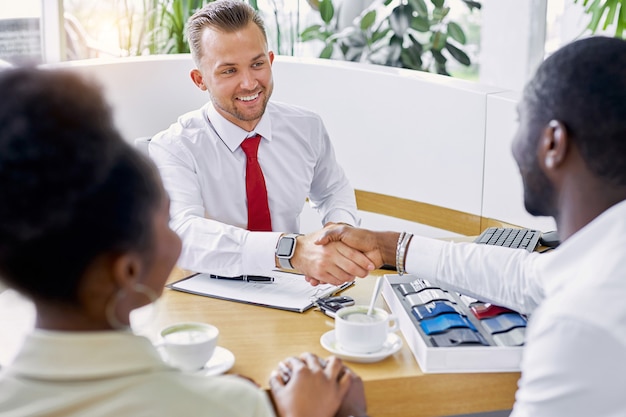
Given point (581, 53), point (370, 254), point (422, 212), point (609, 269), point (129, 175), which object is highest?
point (581, 53)

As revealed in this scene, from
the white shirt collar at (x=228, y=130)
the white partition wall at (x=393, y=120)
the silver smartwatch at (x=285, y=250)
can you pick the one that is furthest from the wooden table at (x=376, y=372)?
the white partition wall at (x=393, y=120)

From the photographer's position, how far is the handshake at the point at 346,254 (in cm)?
188

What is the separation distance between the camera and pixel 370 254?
194 cm

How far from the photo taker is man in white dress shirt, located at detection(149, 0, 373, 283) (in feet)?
7.63

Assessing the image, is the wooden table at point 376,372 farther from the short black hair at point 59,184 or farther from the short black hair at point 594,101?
the short black hair at point 59,184

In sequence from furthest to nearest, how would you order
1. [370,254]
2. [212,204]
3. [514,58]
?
1. [514,58]
2. [212,204]
3. [370,254]

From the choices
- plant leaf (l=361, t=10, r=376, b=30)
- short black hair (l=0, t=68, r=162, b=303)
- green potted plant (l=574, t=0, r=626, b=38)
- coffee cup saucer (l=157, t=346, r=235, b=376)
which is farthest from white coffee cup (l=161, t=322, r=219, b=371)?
plant leaf (l=361, t=10, r=376, b=30)

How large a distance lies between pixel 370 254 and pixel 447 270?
0.80ft

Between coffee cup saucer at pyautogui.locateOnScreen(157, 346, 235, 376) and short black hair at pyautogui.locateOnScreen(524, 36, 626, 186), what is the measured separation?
688 mm

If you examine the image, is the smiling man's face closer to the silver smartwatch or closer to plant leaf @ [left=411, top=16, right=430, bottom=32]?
the silver smartwatch


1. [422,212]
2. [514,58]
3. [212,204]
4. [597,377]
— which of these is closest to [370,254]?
[212,204]

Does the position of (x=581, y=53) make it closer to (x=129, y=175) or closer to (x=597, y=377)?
(x=597, y=377)

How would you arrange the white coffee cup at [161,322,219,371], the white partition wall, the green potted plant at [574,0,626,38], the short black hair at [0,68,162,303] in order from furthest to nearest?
the white partition wall → the green potted plant at [574,0,626,38] → the white coffee cup at [161,322,219,371] → the short black hair at [0,68,162,303]

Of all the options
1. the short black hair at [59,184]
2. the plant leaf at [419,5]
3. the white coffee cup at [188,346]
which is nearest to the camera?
the short black hair at [59,184]
